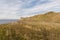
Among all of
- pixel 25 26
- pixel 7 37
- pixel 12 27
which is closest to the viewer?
pixel 7 37

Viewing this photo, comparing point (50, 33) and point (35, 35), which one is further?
point (50, 33)

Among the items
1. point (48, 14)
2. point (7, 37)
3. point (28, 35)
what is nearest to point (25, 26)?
point (28, 35)

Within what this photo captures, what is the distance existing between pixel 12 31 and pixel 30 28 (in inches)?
95.3

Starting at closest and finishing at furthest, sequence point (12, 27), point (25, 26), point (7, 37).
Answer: point (7, 37)
point (12, 27)
point (25, 26)

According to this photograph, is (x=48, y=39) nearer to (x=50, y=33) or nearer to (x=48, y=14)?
(x=50, y=33)

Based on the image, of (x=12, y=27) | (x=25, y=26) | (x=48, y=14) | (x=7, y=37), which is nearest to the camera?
(x=7, y=37)

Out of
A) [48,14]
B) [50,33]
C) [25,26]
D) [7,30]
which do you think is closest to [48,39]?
[50,33]

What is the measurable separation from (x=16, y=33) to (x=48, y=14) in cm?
2690

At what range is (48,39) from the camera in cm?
1989

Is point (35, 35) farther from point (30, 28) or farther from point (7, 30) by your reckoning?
point (7, 30)

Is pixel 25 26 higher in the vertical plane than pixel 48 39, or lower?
higher

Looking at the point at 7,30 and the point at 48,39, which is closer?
the point at 7,30

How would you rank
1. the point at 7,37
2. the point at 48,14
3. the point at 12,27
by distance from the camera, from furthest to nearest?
the point at 48,14 < the point at 12,27 < the point at 7,37

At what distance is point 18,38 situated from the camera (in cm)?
1812
